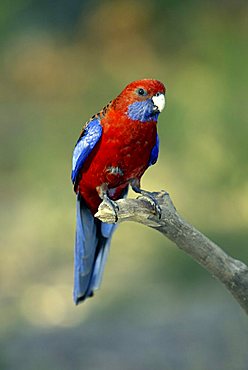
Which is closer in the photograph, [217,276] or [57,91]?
[217,276]

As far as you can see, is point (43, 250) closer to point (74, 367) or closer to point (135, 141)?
point (74, 367)

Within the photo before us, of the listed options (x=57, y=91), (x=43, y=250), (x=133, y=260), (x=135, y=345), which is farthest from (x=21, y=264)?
(x=57, y=91)

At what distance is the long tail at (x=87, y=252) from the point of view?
1.47m

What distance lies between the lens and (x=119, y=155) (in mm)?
1321

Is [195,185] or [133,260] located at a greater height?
[195,185]

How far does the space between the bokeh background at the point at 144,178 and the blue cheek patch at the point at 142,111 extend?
53.4 inches

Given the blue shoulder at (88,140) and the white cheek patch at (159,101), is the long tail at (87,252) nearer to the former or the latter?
the blue shoulder at (88,140)

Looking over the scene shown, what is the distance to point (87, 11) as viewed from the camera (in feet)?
12.2

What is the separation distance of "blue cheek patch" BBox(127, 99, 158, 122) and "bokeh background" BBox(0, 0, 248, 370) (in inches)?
53.4

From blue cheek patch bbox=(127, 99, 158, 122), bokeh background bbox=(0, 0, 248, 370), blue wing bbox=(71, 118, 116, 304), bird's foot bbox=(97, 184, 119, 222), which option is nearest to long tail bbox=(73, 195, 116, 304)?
blue wing bbox=(71, 118, 116, 304)

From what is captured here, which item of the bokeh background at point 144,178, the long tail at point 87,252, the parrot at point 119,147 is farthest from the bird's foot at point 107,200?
the bokeh background at point 144,178

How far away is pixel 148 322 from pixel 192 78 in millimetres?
1260

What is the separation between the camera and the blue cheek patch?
4.04 feet

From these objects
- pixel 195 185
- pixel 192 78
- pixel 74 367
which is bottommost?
pixel 74 367
